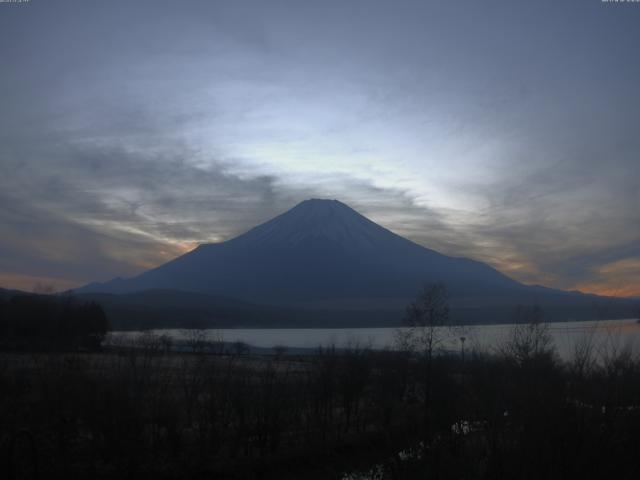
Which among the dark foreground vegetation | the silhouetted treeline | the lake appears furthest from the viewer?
the silhouetted treeline

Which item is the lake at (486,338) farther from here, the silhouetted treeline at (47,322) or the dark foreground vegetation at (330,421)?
the silhouetted treeline at (47,322)

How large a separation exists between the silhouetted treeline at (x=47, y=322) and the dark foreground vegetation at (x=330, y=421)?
24851mm

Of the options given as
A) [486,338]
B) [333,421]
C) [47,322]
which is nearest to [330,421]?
[333,421]

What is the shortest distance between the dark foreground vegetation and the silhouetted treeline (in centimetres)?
2485

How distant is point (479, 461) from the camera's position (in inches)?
340

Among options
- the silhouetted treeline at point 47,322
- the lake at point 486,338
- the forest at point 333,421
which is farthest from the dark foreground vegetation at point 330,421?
the silhouetted treeline at point 47,322

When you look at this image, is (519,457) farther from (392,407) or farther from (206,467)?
(392,407)

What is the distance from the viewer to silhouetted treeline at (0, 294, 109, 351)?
42531 mm

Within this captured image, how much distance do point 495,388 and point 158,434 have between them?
988cm

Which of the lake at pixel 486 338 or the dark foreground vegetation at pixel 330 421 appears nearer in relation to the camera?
the dark foreground vegetation at pixel 330 421

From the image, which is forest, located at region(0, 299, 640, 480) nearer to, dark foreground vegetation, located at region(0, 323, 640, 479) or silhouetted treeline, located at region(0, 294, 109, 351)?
dark foreground vegetation, located at region(0, 323, 640, 479)

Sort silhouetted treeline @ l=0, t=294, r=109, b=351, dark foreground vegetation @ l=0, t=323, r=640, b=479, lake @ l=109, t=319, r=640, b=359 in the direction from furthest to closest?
silhouetted treeline @ l=0, t=294, r=109, b=351, lake @ l=109, t=319, r=640, b=359, dark foreground vegetation @ l=0, t=323, r=640, b=479

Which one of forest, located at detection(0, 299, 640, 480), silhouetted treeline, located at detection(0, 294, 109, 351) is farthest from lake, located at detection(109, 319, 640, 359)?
silhouetted treeline, located at detection(0, 294, 109, 351)

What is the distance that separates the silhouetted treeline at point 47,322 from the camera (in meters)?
42.5
